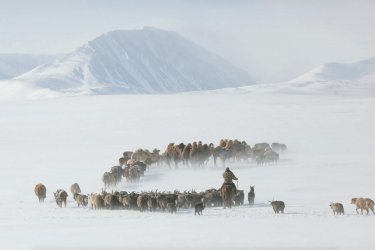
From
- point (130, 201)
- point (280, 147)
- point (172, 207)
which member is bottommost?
point (172, 207)

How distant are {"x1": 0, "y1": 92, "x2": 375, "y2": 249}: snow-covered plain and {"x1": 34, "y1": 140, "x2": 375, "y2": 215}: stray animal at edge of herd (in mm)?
531

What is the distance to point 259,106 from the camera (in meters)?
81.4

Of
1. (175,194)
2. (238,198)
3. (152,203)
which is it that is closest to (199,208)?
(152,203)

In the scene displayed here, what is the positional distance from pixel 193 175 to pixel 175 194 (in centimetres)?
989

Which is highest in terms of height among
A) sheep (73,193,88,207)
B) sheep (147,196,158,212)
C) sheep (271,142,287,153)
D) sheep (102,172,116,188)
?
sheep (271,142,287,153)

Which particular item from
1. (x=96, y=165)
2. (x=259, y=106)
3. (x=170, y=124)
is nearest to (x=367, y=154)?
(x=96, y=165)

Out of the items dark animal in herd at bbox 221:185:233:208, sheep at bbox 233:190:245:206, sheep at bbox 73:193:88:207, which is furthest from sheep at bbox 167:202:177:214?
sheep at bbox 73:193:88:207

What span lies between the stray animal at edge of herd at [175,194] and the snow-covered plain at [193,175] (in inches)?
20.9

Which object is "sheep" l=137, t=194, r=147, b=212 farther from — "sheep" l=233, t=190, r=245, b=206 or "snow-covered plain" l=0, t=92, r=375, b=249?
"sheep" l=233, t=190, r=245, b=206

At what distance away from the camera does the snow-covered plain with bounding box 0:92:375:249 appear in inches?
706

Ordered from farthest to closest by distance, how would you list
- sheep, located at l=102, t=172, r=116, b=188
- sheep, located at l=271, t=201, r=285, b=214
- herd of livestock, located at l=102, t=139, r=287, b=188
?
herd of livestock, located at l=102, t=139, r=287, b=188 → sheep, located at l=102, t=172, r=116, b=188 → sheep, located at l=271, t=201, r=285, b=214

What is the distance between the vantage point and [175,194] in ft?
82.7

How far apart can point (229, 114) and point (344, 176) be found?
4036 cm

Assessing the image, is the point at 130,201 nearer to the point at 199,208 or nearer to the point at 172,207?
the point at 172,207
